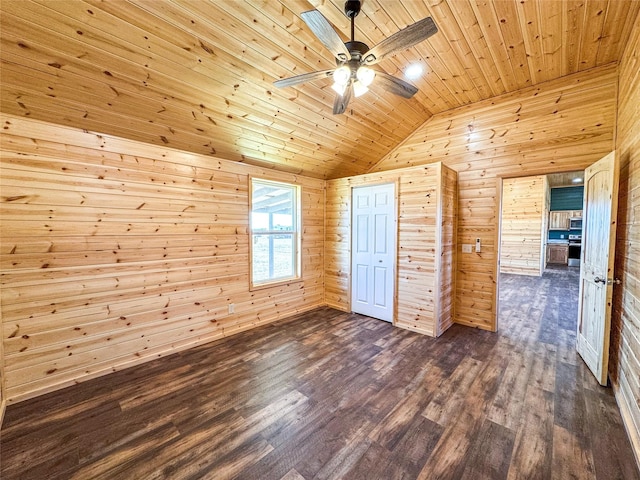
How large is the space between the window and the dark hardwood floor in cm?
125

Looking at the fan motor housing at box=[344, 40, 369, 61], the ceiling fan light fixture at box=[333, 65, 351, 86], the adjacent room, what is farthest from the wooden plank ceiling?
the ceiling fan light fixture at box=[333, 65, 351, 86]

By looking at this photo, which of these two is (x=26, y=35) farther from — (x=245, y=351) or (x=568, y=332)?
(x=568, y=332)

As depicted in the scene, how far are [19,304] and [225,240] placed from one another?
6.28 feet

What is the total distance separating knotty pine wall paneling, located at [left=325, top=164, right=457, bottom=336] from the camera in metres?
3.56

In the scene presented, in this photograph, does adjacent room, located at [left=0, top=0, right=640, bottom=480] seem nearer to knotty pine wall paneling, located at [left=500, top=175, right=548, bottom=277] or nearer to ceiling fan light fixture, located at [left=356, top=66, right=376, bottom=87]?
ceiling fan light fixture, located at [left=356, top=66, right=376, bottom=87]

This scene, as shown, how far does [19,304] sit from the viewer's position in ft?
7.31

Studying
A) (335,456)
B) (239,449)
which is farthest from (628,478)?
(239,449)

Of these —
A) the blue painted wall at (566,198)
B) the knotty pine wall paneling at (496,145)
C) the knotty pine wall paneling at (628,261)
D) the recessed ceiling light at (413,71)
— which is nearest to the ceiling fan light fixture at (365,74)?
the recessed ceiling light at (413,71)

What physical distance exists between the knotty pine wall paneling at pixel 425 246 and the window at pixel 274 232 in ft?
4.59

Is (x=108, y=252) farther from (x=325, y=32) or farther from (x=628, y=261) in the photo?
(x=628, y=261)

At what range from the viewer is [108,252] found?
2.64 meters

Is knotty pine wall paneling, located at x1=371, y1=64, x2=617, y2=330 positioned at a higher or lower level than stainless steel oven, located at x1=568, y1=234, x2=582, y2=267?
higher

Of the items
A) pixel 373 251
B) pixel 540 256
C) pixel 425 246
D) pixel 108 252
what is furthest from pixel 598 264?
pixel 540 256

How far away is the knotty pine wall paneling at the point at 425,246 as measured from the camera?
3564mm
